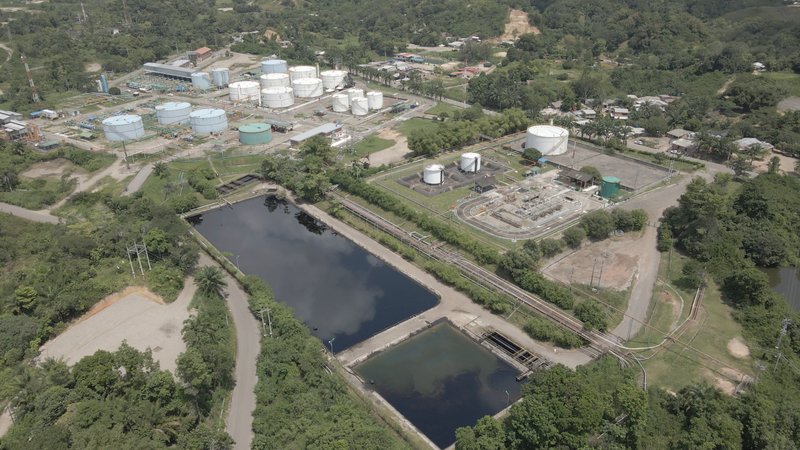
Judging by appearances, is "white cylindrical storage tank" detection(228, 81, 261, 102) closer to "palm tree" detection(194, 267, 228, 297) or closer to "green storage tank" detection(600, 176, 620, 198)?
"palm tree" detection(194, 267, 228, 297)

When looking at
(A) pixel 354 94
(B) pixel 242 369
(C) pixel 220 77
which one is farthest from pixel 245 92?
(B) pixel 242 369

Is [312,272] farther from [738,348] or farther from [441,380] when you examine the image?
[738,348]

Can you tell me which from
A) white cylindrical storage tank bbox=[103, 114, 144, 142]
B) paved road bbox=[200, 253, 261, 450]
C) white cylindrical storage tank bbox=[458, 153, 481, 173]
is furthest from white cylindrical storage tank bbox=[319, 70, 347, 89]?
paved road bbox=[200, 253, 261, 450]

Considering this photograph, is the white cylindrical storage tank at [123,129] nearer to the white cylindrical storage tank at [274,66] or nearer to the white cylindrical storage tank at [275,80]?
the white cylindrical storage tank at [275,80]

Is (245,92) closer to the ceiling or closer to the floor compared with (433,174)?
closer to the ceiling

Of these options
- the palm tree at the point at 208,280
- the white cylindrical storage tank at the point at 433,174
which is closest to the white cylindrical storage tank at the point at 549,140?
the white cylindrical storage tank at the point at 433,174
